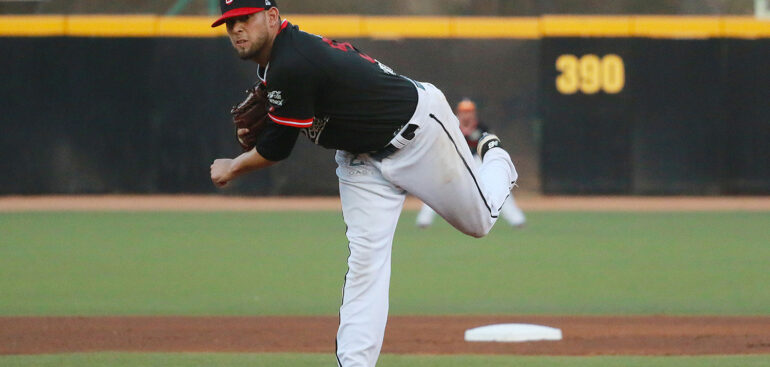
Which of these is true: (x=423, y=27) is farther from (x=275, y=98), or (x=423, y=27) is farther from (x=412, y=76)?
(x=275, y=98)

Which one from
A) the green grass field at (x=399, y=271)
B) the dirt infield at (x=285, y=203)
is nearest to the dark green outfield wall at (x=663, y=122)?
the dirt infield at (x=285, y=203)

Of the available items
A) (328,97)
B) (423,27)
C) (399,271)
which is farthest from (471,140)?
(328,97)

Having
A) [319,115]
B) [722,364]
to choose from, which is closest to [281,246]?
[722,364]

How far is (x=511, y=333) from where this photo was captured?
23.6ft

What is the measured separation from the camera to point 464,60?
19.6 m

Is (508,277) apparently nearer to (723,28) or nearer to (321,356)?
(321,356)

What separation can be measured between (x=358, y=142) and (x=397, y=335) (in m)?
2.81

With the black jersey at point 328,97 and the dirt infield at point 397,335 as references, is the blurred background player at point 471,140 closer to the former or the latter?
the dirt infield at point 397,335

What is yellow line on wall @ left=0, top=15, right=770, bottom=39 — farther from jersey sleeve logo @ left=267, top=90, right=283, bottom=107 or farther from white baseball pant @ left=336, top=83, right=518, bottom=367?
jersey sleeve logo @ left=267, top=90, right=283, bottom=107

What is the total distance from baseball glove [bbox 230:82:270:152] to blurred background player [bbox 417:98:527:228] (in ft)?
23.9

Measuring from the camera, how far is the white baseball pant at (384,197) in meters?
4.90

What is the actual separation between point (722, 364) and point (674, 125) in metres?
13.6

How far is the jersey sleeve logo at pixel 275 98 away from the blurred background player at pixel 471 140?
770 cm

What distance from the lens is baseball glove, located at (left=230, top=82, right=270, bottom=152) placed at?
198 inches
